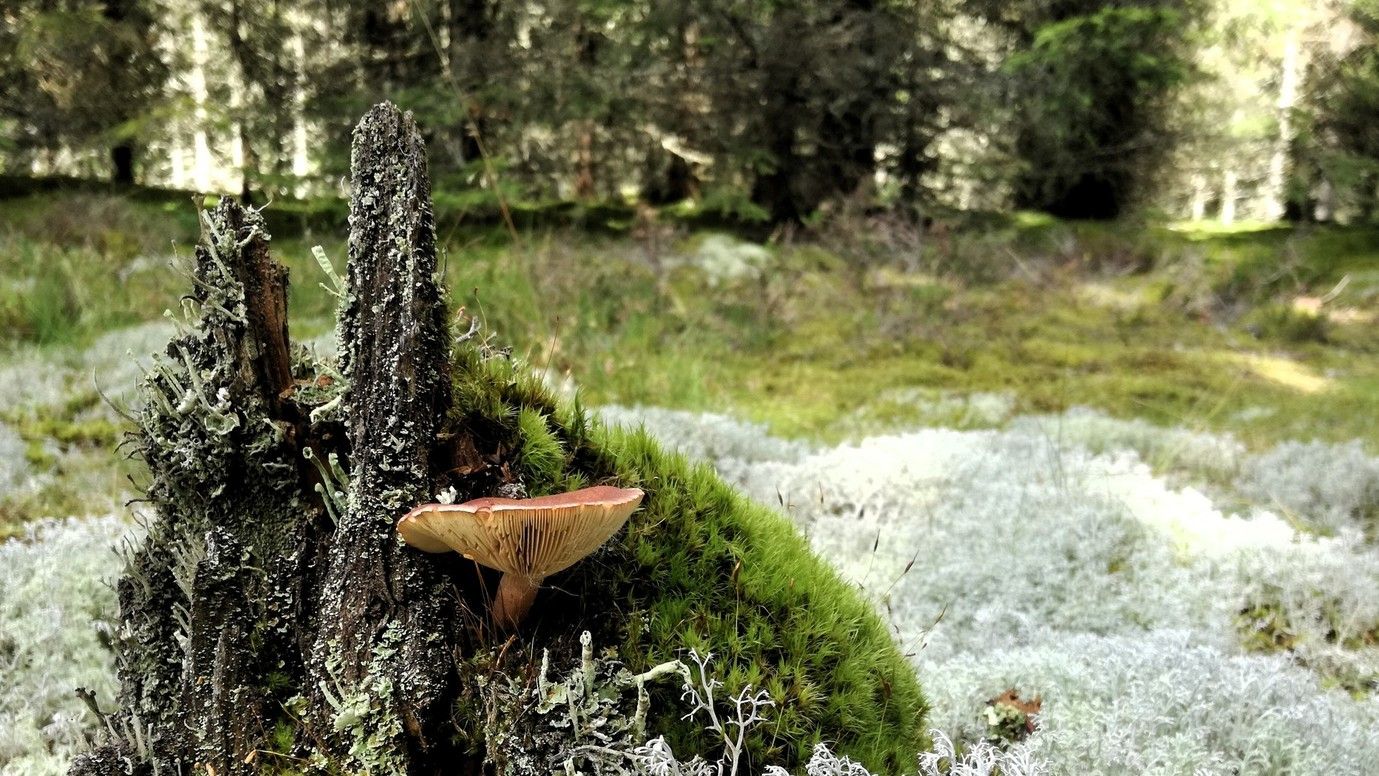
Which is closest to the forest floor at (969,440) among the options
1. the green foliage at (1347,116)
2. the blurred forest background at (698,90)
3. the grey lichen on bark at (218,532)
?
the grey lichen on bark at (218,532)

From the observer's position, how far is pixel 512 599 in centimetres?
158

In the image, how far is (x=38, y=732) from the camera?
7.77ft

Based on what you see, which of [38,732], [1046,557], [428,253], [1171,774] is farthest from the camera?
[1046,557]

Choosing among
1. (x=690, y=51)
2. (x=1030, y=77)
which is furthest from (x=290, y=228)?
(x=1030, y=77)

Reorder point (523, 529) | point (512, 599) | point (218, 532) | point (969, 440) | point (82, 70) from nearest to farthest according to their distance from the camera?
point (523, 529), point (512, 599), point (218, 532), point (969, 440), point (82, 70)

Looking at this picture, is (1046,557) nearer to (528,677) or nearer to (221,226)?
(528,677)

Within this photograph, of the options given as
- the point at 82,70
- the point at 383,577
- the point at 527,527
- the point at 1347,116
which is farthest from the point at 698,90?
the point at 527,527

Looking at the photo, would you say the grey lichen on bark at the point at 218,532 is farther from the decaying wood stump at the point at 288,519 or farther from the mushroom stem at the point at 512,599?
the mushroom stem at the point at 512,599

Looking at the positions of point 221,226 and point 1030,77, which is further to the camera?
point 1030,77

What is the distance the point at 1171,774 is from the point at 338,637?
190 centimetres

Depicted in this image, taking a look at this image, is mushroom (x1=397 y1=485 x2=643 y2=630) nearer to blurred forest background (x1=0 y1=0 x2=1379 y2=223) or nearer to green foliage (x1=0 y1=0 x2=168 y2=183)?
blurred forest background (x1=0 y1=0 x2=1379 y2=223)

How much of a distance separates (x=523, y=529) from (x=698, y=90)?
12.1 m

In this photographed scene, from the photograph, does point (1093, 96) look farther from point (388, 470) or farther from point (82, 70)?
point (82, 70)

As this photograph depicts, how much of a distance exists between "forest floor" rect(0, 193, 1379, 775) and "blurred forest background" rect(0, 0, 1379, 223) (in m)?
1.60
